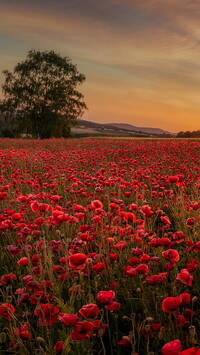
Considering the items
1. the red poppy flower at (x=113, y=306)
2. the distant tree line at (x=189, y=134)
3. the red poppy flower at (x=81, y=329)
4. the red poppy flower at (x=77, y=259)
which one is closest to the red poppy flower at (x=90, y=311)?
the red poppy flower at (x=81, y=329)

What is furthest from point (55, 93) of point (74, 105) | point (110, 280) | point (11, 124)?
point (110, 280)

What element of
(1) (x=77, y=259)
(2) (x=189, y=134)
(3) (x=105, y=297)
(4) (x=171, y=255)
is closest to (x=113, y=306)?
(3) (x=105, y=297)

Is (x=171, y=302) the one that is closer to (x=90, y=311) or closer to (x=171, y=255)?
(x=90, y=311)

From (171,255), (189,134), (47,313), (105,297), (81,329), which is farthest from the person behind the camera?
(189,134)

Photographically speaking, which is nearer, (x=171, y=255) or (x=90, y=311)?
(x=90, y=311)

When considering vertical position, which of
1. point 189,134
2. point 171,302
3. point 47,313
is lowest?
point 47,313

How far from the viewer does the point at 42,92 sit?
140ft

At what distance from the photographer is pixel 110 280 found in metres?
2.68

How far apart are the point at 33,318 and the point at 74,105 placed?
1618 inches

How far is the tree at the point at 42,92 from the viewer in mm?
41781

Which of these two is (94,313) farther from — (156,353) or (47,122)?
(47,122)

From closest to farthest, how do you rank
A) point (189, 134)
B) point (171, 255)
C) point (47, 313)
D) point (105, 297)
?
point (105, 297), point (47, 313), point (171, 255), point (189, 134)

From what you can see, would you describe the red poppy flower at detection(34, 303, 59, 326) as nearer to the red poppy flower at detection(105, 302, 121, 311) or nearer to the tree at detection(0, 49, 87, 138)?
the red poppy flower at detection(105, 302, 121, 311)

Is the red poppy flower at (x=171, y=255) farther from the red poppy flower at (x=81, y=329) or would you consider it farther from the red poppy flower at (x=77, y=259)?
the red poppy flower at (x=81, y=329)
